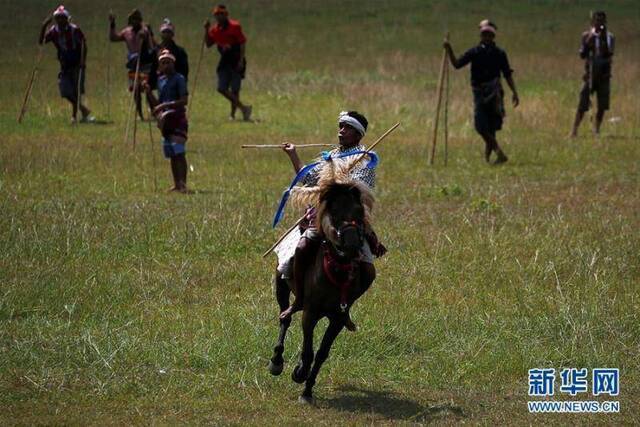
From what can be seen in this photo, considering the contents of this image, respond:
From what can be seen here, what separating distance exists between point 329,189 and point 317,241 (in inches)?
16.5

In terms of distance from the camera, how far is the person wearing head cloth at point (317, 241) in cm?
799

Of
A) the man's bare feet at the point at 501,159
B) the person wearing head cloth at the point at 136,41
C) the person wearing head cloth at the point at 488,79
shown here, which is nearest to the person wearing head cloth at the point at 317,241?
the person wearing head cloth at the point at 488,79

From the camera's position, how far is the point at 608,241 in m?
12.8

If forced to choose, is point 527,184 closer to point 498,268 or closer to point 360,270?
point 498,268

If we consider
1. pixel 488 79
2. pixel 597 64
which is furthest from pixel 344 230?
pixel 597 64

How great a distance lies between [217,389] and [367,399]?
98 cm

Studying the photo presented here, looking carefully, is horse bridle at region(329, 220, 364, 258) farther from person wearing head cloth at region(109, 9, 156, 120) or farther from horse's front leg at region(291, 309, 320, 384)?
person wearing head cloth at region(109, 9, 156, 120)

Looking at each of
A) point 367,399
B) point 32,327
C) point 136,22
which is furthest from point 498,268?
point 136,22

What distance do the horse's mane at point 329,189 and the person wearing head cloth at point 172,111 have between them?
25.1 ft

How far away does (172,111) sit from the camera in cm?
1552

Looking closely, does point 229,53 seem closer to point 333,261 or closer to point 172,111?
point 172,111

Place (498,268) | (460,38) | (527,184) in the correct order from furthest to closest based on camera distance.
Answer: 1. (460,38)
2. (527,184)
3. (498,268)

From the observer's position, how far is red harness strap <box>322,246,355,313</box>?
7703mm

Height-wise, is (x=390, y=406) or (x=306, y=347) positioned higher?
(x=306, y=347)
